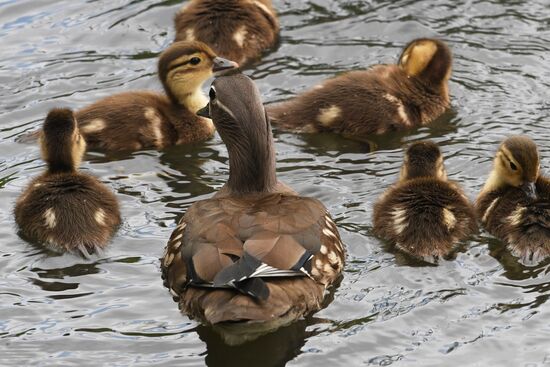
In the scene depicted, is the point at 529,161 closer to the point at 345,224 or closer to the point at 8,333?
the point at 345,224

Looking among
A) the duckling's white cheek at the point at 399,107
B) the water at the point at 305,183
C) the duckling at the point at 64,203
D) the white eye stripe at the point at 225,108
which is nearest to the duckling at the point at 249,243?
the white eye stripe at the point at 225,108

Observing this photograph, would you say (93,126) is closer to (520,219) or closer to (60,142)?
(60,142)

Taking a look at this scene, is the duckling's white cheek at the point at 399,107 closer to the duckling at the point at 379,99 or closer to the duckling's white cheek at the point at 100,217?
the duckling at the point at 379,99

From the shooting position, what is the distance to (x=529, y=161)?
698cm

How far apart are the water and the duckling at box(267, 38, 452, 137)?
113mm

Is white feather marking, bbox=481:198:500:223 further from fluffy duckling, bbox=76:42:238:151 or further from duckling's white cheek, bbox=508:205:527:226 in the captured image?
fluffy duckling, bbox=76:42:238:151

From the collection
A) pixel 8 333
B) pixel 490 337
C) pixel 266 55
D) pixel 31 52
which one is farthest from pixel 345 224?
pixel 31 52

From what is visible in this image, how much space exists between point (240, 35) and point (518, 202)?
327cm

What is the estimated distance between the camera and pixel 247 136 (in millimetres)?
6805

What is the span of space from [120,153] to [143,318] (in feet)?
7.15

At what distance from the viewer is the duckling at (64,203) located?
6.79 m

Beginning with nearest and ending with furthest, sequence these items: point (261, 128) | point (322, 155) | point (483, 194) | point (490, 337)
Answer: point (490, 337)
point (261, 128)
point (483, 194)
point (322, 155)

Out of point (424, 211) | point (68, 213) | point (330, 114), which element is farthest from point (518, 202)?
point (68, 213)

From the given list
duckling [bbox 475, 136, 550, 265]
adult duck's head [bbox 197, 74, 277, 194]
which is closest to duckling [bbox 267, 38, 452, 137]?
duckling [bbox 475, 136, 550, 265]
